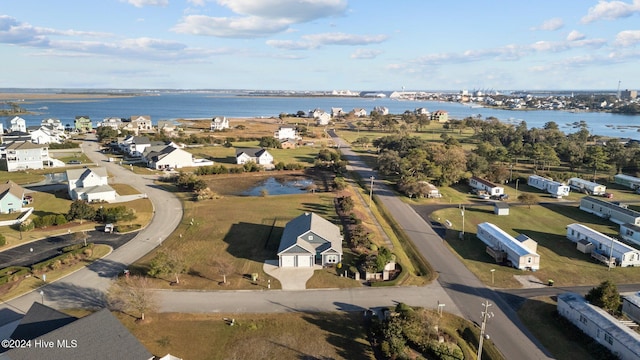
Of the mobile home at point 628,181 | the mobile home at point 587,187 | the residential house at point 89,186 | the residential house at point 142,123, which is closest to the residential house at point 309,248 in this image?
the residential house at point 89,186

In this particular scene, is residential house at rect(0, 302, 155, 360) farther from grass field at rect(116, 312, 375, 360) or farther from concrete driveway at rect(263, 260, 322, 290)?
concrete driveway at rect(263, 260, 322, 290)

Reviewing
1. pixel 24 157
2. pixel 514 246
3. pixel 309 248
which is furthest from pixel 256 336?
pixel 24 157

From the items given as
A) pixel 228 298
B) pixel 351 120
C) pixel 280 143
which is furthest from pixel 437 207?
pixel 351 120

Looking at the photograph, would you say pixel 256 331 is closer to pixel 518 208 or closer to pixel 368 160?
pixel 518 208

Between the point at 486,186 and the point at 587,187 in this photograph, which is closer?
the point at 486,186

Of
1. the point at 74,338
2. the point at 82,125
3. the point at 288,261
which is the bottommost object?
the point at 288,261

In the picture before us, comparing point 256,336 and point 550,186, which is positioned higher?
point 550,186

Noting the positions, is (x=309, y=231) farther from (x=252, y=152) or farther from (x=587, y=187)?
(x=587, y=187)

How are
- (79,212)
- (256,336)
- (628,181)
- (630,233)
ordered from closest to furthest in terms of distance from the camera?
(256,336) → (630,233) → (79,212) → (628,181)
